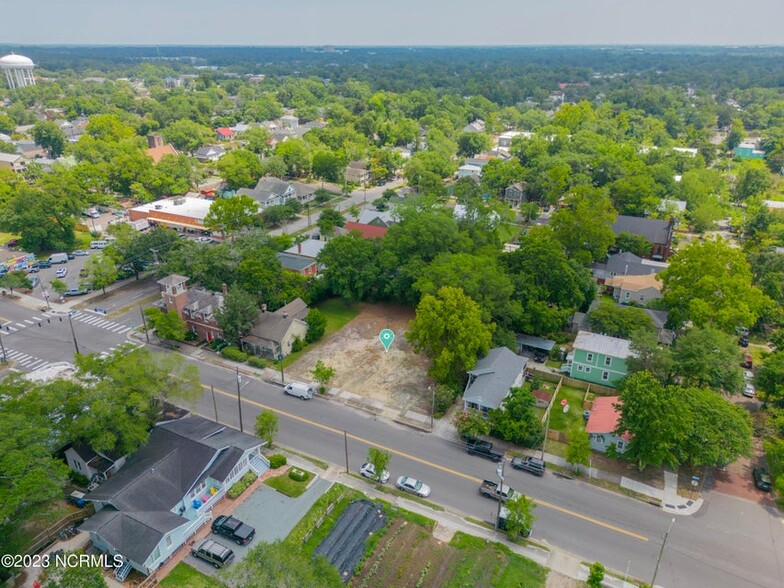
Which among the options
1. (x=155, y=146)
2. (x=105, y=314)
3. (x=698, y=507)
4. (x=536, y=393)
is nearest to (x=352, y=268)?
(x=536, y=393)

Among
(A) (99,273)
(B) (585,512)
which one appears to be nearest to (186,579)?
(B) (585,512)

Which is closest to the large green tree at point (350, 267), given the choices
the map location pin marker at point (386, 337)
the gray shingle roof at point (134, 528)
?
the map location pin marker at point (386, 337)

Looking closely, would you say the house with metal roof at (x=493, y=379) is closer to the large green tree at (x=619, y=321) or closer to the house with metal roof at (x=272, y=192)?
the large green tree at (x=619, y=321)

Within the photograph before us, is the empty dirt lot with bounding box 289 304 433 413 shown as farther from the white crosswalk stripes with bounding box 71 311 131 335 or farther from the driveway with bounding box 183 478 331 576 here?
the white crosswalk stripes with bounding box 71 311 131 335

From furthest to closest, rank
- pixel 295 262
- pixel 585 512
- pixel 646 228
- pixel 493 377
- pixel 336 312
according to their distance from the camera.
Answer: pixel 646 228 → pixel 295 262 → pixel 336 312 → pixel 493 377 → pixel 585 512

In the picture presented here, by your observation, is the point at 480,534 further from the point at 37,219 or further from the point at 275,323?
the point at 37,219
